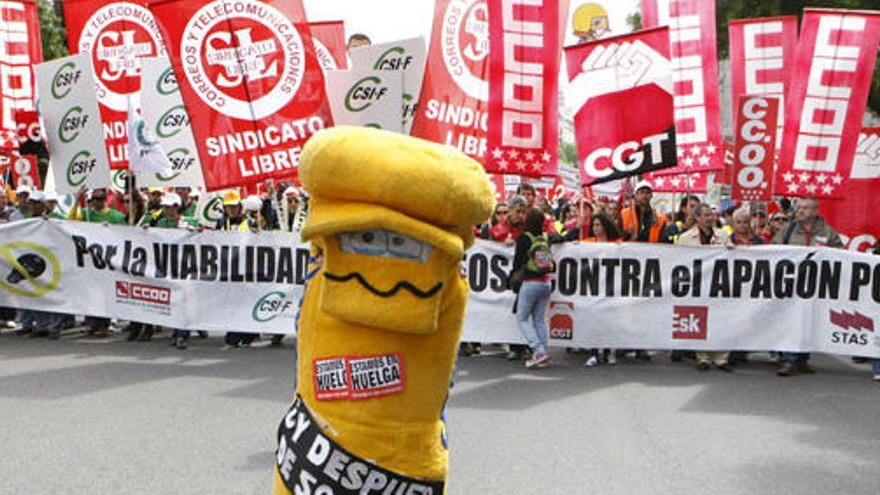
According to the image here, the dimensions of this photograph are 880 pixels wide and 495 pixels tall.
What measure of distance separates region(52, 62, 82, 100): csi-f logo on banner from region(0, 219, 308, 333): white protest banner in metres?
1.56

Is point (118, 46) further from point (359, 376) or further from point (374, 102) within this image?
point (359, 376)

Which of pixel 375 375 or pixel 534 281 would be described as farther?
pixel 534 281

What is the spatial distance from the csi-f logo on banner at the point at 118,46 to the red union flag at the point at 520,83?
534cm

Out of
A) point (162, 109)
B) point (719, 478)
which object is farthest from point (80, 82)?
point (719, 478)

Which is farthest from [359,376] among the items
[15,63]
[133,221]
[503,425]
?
[15,63]

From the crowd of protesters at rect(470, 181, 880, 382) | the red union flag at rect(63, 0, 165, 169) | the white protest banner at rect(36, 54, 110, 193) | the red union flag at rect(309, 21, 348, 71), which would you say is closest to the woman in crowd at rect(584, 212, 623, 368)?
the crowd of protesters at rect(470, 181, 880, 382)

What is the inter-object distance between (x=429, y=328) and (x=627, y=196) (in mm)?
9664

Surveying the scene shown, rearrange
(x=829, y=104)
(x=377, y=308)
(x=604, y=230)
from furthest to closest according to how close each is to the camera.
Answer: (x=829, y=104), (x=604, y=230), (x=377, y=308)

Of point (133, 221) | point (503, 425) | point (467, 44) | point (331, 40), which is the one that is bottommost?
point (503, 425)

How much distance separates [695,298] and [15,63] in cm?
1033

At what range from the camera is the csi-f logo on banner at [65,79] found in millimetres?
11164

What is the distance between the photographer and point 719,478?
5.79 m

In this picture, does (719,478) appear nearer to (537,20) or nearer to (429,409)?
(429,409)

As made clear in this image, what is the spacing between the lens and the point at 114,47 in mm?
13266
